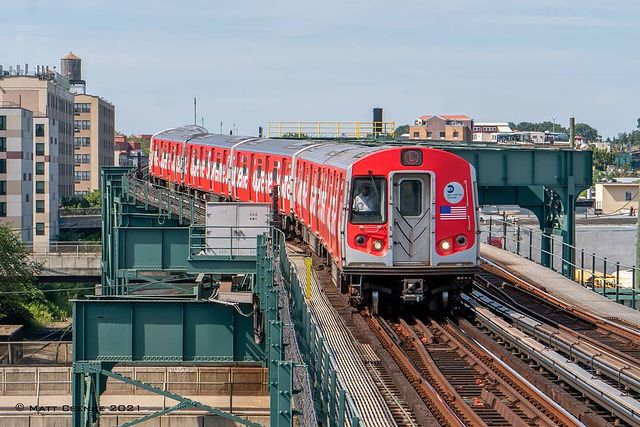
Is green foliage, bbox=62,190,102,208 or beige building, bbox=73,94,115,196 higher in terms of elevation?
beige building, bbox=73,94,115,196

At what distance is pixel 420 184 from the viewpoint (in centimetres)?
1920

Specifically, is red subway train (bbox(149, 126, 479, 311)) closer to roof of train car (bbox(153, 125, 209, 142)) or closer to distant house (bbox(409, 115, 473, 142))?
roof of train car (bbox(153, 125, 209, 142))

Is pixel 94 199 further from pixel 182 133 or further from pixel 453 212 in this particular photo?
pixel 453 212

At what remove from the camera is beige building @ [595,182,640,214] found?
8838cm

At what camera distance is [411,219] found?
63.1 feet

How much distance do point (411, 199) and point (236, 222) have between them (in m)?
8.08

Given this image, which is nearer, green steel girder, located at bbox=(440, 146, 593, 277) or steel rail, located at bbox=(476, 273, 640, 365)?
steel rail, located at bbox=(476, 273, 640, 365)

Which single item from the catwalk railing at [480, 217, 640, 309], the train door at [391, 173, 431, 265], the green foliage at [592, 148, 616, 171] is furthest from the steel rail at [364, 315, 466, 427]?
the green foliage at [592, 148, 616, 171]

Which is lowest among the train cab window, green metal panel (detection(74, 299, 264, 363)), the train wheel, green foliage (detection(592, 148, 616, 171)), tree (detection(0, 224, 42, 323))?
tree (detection(0, 224, 42, 323))

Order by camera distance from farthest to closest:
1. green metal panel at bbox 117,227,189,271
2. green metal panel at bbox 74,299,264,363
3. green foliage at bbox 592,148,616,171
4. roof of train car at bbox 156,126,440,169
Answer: green foliage at bbox 592,148,616,171
green metal panel at bbox 117,227,189,271
roof of train car at bbox 156,126,440,169
green metal panel at bbox 74,299,264,363

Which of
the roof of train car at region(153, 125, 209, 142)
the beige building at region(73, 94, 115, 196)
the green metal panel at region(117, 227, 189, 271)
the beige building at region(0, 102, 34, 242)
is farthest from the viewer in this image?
the beige building at region(73, 94, 115, 196)

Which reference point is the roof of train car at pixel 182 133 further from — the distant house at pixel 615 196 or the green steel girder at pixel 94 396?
the distant house at pixel 615 196

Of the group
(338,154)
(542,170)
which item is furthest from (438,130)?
(338,154)

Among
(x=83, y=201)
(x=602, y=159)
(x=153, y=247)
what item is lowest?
(x=83, y=201)
